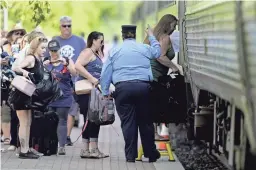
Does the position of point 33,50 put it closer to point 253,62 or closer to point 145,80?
point 145,80

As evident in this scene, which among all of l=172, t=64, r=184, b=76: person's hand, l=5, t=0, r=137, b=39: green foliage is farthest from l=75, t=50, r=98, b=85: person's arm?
l=5, t=0, r=137, b=39: green foliage

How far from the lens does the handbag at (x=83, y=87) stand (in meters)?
12.6

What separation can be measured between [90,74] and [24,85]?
105 cm

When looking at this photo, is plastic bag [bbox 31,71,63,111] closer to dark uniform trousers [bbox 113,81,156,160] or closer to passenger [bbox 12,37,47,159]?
passenger [bbox 12,37,47,159]

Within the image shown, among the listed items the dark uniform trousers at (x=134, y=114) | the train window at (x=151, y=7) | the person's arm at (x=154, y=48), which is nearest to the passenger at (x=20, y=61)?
the dark uniform trousers at (x=134, y=114)

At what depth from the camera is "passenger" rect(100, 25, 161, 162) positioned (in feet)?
38.5

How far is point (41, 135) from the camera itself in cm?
1277

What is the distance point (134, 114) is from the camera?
1191 cm

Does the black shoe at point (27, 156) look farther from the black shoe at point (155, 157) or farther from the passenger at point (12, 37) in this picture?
the passenger at point (12, 37)

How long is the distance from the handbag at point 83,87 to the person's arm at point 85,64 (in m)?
0.08

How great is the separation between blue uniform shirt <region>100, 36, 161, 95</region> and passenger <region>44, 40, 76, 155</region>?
1.20 metres

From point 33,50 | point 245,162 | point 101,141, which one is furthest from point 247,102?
point 101,141

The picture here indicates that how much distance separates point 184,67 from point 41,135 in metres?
2.13

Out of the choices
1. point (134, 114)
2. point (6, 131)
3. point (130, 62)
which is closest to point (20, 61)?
point (130, 62)
